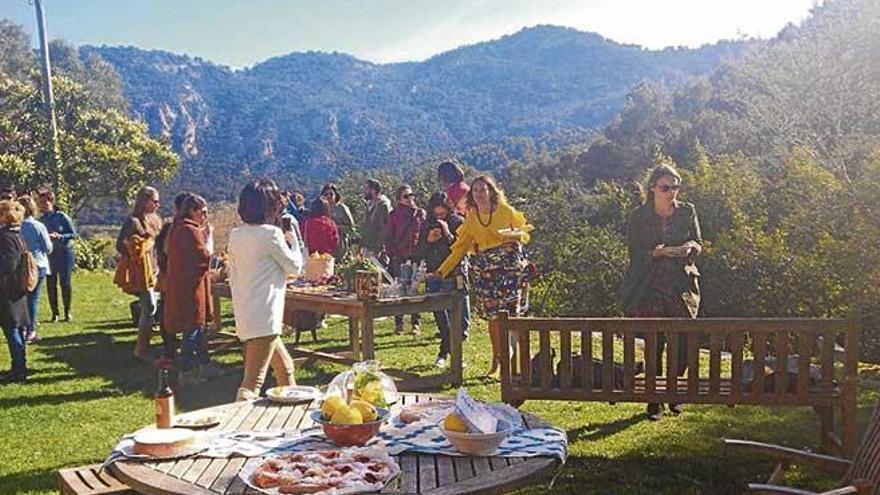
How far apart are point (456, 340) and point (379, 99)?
11156 centimetres

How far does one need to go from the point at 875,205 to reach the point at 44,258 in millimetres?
9726

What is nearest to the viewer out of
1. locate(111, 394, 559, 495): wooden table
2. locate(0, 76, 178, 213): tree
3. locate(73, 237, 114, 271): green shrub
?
locate(111, 394, 559, 495): wooden table

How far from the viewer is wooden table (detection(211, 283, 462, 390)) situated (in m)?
6.87

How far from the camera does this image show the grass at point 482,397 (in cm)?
504

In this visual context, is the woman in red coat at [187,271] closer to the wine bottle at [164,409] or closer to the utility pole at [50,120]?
the wine bottle at [164,409]

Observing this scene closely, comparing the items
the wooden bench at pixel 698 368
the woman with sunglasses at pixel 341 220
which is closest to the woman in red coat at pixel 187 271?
the wooden bench at pixel 698 368

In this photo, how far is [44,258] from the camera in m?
9.32

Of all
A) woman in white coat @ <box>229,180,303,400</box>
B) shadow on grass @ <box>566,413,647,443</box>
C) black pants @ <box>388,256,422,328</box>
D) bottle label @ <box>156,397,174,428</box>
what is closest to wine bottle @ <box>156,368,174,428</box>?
bottle label @ <box>156,397,174,428</box>

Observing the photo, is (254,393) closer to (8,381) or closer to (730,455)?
(730,455)

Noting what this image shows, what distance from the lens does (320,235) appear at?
10141mm

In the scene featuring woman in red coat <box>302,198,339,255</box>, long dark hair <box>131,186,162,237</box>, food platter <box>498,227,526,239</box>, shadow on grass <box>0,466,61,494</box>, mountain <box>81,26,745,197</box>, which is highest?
mountain <box>81,26,745,197</box>

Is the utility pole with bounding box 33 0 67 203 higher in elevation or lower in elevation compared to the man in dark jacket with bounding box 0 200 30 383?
higher

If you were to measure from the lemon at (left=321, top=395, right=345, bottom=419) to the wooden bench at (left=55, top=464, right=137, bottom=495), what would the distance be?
0.78 m

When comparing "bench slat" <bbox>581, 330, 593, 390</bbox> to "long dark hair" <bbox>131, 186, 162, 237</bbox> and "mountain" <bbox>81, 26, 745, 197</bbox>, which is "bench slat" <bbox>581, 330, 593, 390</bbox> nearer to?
"long dark hair" <bbox>131, 186, 162, 237</bbox>
